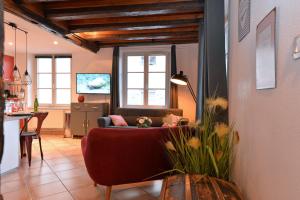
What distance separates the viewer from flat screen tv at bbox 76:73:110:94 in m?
6.31

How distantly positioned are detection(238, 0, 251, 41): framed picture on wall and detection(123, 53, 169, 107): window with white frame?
14.3 ft

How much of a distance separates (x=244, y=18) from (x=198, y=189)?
120cm

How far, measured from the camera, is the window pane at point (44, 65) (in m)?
6.89

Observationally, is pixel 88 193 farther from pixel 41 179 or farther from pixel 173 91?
pixel 173 91

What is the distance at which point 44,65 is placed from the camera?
22.7 ft

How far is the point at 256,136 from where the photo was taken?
140 centimetres

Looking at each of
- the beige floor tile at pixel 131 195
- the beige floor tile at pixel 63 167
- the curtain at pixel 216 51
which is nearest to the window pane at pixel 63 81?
the beige floor tile at pixel 63 167

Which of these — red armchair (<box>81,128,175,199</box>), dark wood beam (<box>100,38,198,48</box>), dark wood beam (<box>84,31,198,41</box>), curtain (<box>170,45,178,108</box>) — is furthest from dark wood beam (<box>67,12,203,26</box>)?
red armchair (<box>81,128,175,199</box>)

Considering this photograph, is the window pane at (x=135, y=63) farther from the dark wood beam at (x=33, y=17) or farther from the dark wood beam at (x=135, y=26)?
the dark wood beam at (x=135, y=26)

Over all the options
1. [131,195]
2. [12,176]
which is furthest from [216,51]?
[12,176]

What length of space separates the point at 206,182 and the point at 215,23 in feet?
4.75

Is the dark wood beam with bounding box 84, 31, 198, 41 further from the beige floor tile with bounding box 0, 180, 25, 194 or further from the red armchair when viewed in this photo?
the beige floor tile with bounding box 0, 180, 25, 194

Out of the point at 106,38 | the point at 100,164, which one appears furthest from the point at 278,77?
the point at 106,38

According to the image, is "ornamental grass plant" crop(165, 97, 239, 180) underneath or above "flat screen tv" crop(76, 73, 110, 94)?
underneath
